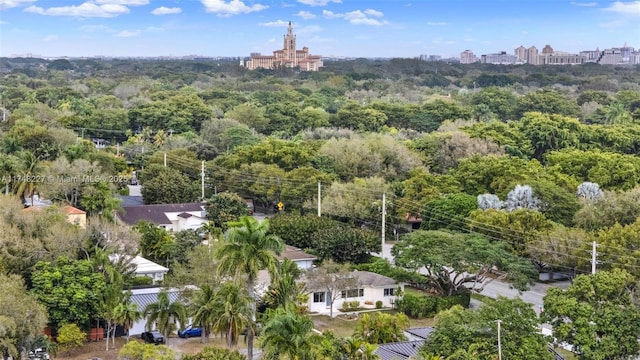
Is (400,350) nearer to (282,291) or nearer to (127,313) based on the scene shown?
(282,291)

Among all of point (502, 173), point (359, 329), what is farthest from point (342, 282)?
point (502, 173)

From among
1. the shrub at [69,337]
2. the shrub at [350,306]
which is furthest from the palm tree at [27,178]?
the shrub at [350,306]

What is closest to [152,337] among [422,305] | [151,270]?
[151,270]

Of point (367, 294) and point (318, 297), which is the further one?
point (367, 294)

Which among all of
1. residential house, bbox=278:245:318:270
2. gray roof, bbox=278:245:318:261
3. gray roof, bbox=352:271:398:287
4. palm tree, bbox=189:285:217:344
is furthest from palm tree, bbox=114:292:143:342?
residential house, bbox=278:245:318:270

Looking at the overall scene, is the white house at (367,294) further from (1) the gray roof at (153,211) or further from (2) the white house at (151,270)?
(1) the gray roof at (153,211)

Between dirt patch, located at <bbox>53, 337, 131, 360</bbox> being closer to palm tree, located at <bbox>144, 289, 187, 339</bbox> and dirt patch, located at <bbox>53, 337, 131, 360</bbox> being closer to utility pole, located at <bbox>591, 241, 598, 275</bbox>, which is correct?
palm tree, located at <bbox>144, 289, 187, 339</bbox>
